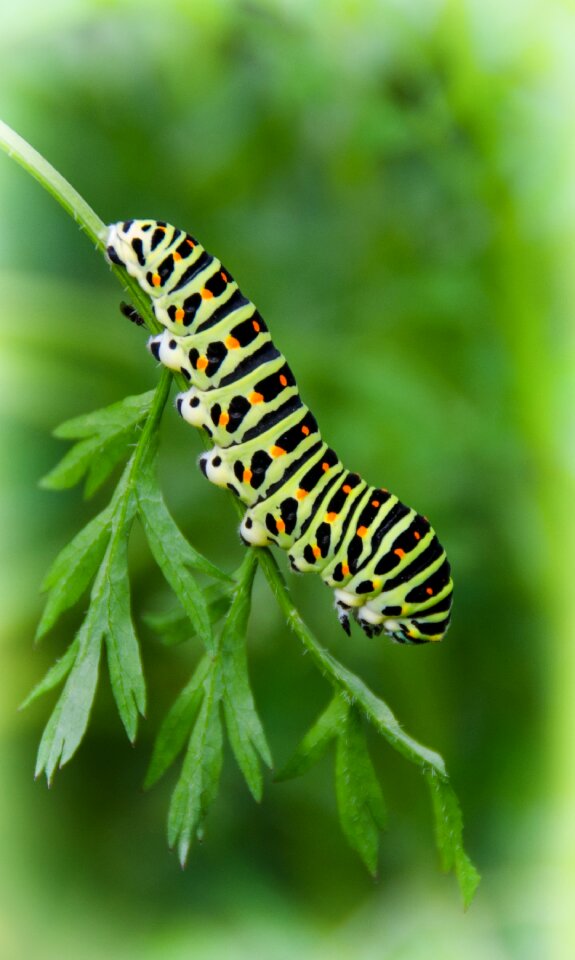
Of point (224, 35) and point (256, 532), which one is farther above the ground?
point (224, 35)

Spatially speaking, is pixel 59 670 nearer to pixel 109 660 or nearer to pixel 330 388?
pixel 109 660

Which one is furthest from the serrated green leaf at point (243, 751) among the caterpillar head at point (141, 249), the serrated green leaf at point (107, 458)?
the caterpillar head at point (141, 249)

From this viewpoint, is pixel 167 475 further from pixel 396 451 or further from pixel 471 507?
pixel 471 507

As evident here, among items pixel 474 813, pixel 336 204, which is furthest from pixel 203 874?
pixel 336 204

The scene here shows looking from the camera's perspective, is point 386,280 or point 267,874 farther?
point 386,280

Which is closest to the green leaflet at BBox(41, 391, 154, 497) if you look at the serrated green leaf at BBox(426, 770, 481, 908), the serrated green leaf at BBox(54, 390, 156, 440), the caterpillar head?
the serrated green leaf at BBox(54, 390, 156, 440)

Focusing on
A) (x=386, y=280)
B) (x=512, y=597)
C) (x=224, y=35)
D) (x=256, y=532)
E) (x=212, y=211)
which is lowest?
(x=256, y=532)

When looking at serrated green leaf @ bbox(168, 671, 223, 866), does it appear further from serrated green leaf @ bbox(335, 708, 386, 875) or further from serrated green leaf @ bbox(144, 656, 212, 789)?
serrated green leaf @ bbox(335, 708, 386, 875)
